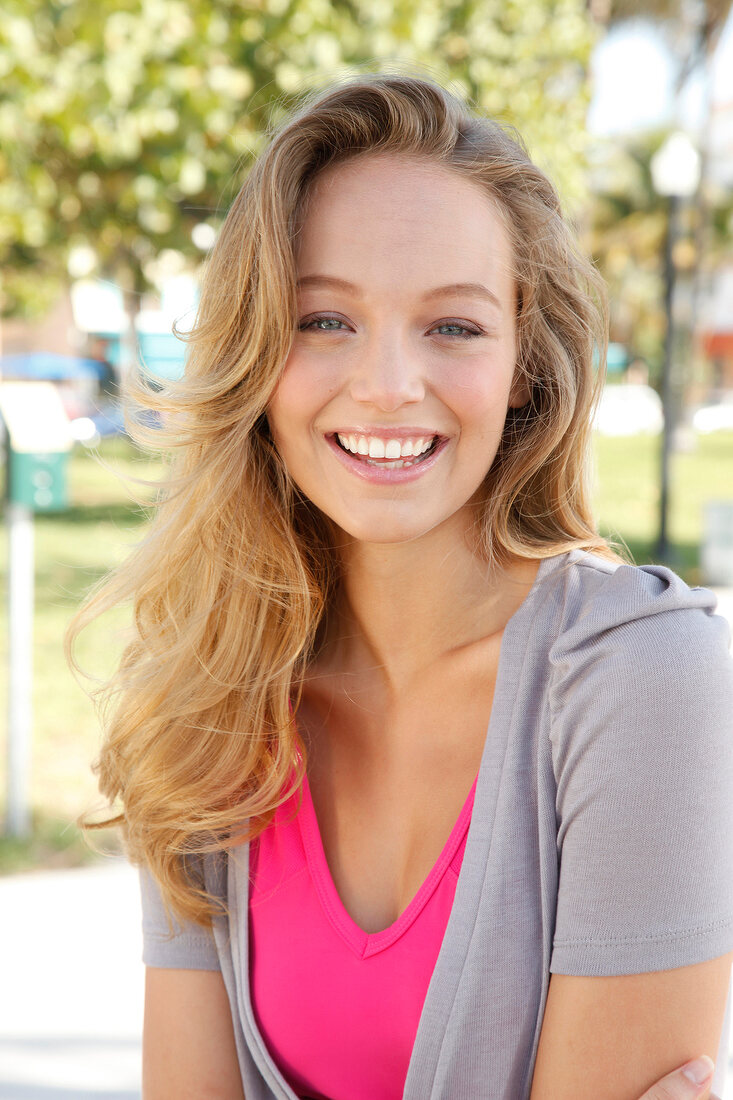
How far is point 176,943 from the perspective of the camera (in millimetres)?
1953

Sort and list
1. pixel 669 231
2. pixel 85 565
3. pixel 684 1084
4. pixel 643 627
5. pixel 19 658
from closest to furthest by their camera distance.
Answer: pixel 684 1084, pixel 643 627, pixel 19 658, pixel 85 565, pixel 669 231

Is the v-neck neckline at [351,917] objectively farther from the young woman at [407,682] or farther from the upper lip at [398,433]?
the upper lip at [398,433]

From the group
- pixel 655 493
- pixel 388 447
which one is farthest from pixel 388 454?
pixel 655 493

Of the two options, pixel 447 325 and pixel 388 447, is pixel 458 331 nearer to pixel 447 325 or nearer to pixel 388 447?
pixel 447 325

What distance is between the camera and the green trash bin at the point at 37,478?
4.17 m

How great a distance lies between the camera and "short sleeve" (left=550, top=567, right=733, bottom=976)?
1.48 m

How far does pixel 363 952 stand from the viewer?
1.71 m

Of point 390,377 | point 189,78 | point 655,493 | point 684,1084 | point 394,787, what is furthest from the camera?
point 655,493

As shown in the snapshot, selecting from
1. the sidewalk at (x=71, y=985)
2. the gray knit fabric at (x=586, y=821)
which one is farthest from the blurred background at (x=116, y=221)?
the gray knit fabric at (x=586, y=821)

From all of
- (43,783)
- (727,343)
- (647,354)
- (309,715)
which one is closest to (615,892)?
(309,715)

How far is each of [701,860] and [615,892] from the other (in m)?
0.12

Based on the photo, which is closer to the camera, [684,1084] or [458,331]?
[684,1084]

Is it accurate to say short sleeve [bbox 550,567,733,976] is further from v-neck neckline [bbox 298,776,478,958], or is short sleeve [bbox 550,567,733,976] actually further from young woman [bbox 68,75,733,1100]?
v-neck neckline [bbox 298,776,478,958]

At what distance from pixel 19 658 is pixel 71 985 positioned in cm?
128
